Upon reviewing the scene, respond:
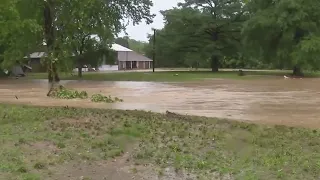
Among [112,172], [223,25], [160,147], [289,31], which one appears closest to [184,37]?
[223,25]

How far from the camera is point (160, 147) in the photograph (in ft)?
27.5

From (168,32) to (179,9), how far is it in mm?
3925

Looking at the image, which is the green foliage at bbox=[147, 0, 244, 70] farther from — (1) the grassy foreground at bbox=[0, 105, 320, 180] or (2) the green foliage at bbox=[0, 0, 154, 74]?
(1) the grassy foreground at bbox=[0, 105, 320, 180]

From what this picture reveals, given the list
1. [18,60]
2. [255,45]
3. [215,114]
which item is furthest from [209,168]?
[255,45]

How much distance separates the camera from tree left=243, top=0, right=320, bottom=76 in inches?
1847

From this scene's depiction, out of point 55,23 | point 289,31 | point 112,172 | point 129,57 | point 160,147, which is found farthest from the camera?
point 129,57

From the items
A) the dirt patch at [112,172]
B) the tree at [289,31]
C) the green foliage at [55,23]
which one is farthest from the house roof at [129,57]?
the dirt patch at [112,172]

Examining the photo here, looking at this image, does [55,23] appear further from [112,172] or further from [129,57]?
[129,57]

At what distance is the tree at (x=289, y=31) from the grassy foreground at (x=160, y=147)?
3750 cm

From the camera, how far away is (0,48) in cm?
4556

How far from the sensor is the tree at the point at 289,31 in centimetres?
4691

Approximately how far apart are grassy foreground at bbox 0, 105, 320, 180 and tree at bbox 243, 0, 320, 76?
37502mm

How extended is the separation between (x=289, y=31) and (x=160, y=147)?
144 feet

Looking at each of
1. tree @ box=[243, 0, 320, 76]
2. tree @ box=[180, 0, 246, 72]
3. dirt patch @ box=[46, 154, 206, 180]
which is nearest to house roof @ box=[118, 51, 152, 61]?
tree @ box=[180, 0, 246, 72]
